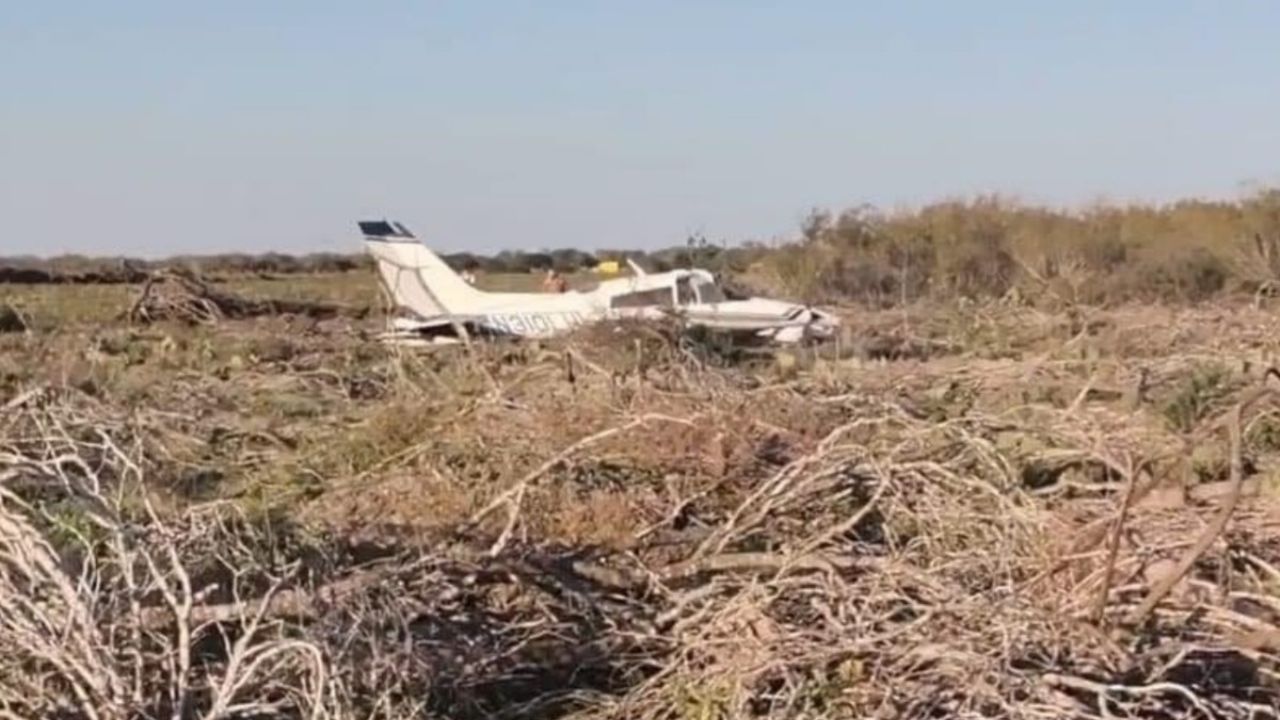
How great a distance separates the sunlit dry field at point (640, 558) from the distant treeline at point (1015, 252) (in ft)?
75.6

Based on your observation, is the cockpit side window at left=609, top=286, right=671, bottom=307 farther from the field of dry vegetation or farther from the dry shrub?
the dry shrub

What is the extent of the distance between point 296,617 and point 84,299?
36.1m

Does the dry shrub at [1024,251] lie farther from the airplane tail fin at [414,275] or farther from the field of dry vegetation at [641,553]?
the field of dry vegetation at [641,553]

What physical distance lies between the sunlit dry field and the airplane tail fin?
17217 millimetres

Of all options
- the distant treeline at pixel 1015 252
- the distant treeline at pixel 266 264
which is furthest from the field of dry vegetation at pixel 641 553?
the distant treeline at pixel 266 264

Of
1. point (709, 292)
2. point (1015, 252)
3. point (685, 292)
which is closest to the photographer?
point (685, 292)

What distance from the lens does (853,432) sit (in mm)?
8773

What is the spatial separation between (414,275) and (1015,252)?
14.6 m

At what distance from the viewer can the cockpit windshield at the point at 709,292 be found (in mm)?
24156

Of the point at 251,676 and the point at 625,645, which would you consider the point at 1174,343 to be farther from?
the point at 251,676

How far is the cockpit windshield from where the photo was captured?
24156mm

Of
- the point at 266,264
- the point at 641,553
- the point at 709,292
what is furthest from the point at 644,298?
the point at 266,264

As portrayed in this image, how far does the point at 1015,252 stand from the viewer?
39.9 meters

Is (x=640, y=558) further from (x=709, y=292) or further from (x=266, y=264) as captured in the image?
(x=266, y=264)
